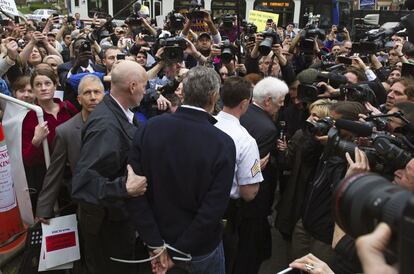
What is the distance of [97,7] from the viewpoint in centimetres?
1914

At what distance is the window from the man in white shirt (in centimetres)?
1700

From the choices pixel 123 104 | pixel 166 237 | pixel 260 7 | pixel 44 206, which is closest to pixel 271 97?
pixel 123 104

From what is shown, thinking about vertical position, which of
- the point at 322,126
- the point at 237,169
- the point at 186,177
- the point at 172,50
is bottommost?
the point at 237,169

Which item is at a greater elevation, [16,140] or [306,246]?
[16,140]

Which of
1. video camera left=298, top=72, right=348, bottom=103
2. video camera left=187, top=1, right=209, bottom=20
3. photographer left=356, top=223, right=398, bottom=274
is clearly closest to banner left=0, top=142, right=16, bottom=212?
video camera left=298, top=72, right=348, bottom=103

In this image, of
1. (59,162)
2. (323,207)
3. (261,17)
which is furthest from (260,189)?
(261,17)

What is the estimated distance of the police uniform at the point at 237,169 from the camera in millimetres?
2758

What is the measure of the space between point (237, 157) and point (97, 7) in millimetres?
18145

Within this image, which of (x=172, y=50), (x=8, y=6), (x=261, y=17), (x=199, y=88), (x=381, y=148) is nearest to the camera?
(x=381, y=148)

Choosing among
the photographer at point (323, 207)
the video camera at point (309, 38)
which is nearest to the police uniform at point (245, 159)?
the photographer at point (323, 207)

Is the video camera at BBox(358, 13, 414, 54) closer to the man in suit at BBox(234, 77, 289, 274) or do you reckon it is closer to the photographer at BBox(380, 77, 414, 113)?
the photographer at BBox(380, 77, 414, 113)

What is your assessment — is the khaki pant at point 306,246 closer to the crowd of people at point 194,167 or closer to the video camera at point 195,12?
the crowd of people at point 194,167

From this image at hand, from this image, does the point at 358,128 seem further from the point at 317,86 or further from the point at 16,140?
the point at 16,140

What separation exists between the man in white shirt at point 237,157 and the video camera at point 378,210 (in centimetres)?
145
